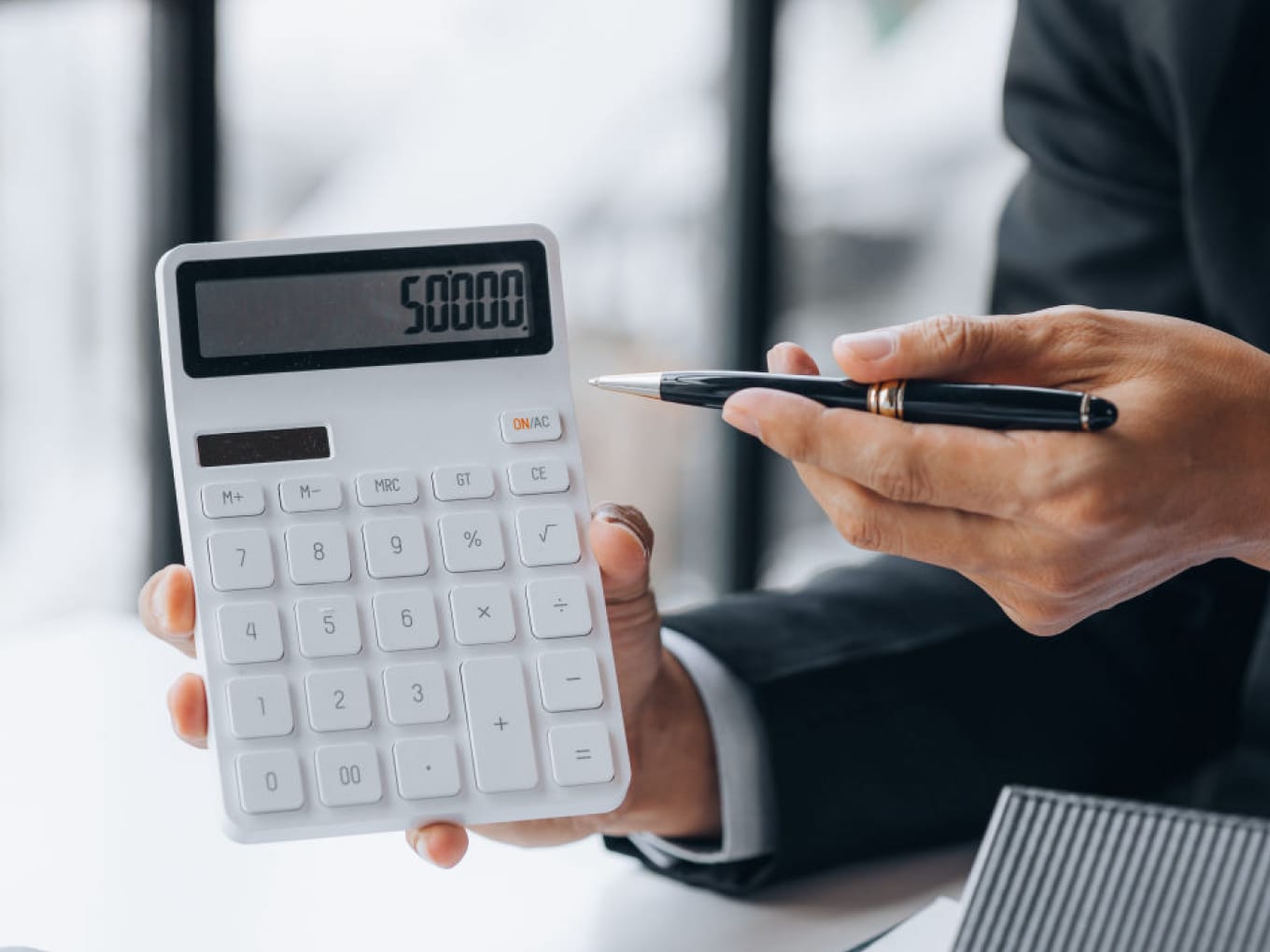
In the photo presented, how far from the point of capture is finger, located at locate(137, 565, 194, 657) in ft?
1.90

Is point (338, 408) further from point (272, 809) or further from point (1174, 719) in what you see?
point (1174, 719)

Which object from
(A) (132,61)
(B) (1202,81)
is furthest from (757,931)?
(A) (132,61)

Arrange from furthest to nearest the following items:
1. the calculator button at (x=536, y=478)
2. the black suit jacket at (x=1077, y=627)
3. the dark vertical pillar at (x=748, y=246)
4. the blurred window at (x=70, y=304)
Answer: the dark vertical pillar at (x=748, y=246) → the blurred window at (x=70, y=304) → the black suit jacket at (x=1077, y=627) → the calculator button at (x=536, y=478)

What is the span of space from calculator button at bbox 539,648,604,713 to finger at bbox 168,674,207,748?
0.15 m

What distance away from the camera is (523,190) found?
2.18 m

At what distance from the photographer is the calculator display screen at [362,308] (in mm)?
616

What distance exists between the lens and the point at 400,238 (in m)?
0.62

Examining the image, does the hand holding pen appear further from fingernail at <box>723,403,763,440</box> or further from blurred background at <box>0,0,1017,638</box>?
blurred background at <box>0,0,1017,638</box>

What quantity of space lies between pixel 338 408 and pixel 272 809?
7.0 inches

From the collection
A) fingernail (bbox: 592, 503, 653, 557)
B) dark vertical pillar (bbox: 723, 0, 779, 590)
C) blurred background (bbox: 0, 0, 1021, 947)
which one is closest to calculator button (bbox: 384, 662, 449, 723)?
fingernail (bbox: 592, 503, 653, 557)

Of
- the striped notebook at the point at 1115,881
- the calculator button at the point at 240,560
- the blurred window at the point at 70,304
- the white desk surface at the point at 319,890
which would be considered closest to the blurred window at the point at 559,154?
the blurred window at the point at 70,304

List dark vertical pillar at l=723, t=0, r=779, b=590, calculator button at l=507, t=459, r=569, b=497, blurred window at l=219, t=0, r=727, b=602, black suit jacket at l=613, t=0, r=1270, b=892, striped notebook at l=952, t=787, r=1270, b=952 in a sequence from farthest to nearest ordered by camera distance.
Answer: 1. dark vertical pillar at l=723, t=0, r=779, b=590
2. blurred window at l=219, t=0, r=727, b=602
3. black suit jacket at l=613, t=0, r=1270, b=892
4. calculator button at l=507, t=459, r=569, b=497
5. striped notebook at l=952, t=787, r=1270, b=952

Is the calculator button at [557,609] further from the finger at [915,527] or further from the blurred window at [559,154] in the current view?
the blurred window at [559,154]

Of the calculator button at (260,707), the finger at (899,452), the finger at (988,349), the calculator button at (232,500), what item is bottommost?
the calculator button at (260,707)
